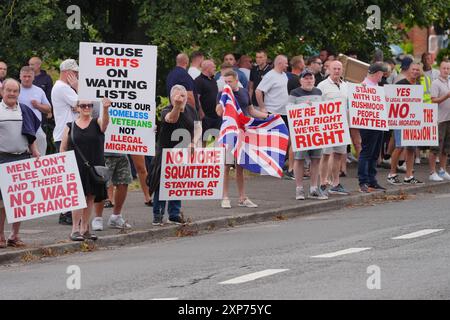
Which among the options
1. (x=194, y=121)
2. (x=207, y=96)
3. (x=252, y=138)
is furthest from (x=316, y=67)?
(x=194, y=121)

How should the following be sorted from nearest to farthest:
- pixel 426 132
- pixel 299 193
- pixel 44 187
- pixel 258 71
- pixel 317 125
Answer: pixel 44 187, pixel 299 193, pixel 317 125, pixel 426 132, pixel 258 71

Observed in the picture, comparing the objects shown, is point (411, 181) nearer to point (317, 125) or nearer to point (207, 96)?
point (317, 125)

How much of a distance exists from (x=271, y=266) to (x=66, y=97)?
4807 millimetres

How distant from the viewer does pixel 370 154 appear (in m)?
21.7

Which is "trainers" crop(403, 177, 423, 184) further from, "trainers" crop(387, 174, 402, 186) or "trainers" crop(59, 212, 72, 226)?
"trainers" crop(59, 212, 72, 226)

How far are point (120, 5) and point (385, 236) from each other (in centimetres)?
1172

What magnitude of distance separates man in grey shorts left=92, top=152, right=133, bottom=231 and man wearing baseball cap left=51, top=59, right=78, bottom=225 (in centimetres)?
71

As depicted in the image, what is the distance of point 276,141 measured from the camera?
20016mm

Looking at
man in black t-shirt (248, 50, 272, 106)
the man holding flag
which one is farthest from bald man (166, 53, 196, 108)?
man in black t-shirt (248, 50, 272, 106)

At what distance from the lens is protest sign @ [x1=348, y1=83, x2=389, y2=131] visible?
2162 cm

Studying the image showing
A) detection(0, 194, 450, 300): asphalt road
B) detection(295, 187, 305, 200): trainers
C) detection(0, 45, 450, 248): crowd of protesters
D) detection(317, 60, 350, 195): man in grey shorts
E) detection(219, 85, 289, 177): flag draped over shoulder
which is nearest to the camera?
detection(0, 194, 450, 300): asphalt road

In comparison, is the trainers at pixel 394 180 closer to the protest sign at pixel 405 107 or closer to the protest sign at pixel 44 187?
the protest sign at pixel 405 107
